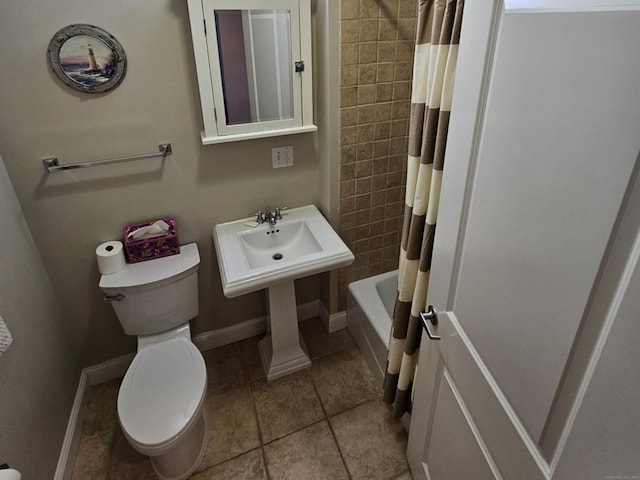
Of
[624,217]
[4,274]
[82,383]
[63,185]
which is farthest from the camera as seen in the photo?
[82,383]

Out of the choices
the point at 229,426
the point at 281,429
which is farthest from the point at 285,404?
the point at 229,426

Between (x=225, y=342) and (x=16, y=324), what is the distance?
109cm

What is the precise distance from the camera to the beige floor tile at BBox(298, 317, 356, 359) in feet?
7.48

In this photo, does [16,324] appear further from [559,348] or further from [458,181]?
[559,348]

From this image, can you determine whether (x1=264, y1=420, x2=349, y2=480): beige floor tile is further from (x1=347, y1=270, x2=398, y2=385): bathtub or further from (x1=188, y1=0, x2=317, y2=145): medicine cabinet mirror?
(x1=188, y1=0, x2=317, y2=145): medicine cabinet mirror

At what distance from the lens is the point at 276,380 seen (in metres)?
2.11

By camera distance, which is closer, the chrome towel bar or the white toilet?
the white toilet

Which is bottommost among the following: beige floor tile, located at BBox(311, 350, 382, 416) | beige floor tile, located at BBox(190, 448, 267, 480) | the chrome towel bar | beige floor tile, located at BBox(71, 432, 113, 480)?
beige floor tile, located at BBox(190, 448, 267, 480)

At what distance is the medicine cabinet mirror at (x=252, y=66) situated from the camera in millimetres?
1551

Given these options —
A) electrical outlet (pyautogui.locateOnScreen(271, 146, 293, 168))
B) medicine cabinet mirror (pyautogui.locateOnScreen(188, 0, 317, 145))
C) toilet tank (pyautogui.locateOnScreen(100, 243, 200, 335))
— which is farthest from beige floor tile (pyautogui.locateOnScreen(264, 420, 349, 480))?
medicine cabinet mirror (pyautogui.locateOnScreen(188, 0, 317, 145))

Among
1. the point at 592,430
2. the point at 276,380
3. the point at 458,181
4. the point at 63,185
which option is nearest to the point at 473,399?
the point at 592,430

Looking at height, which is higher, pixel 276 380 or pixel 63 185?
pixel 63 185

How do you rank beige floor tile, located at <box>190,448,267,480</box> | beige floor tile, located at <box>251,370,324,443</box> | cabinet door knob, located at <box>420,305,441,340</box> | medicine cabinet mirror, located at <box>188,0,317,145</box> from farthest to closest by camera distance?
beige floor tile, located at <box>251,370,324,443</box> < beige floor tile, located at <box>190,448,267,480</box> < medicine cabinet mirror, located at <box>188,0,317,145</box> < cabinet door knob, located at <box>420,305,441,340</box>

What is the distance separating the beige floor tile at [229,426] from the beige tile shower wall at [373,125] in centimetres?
78
